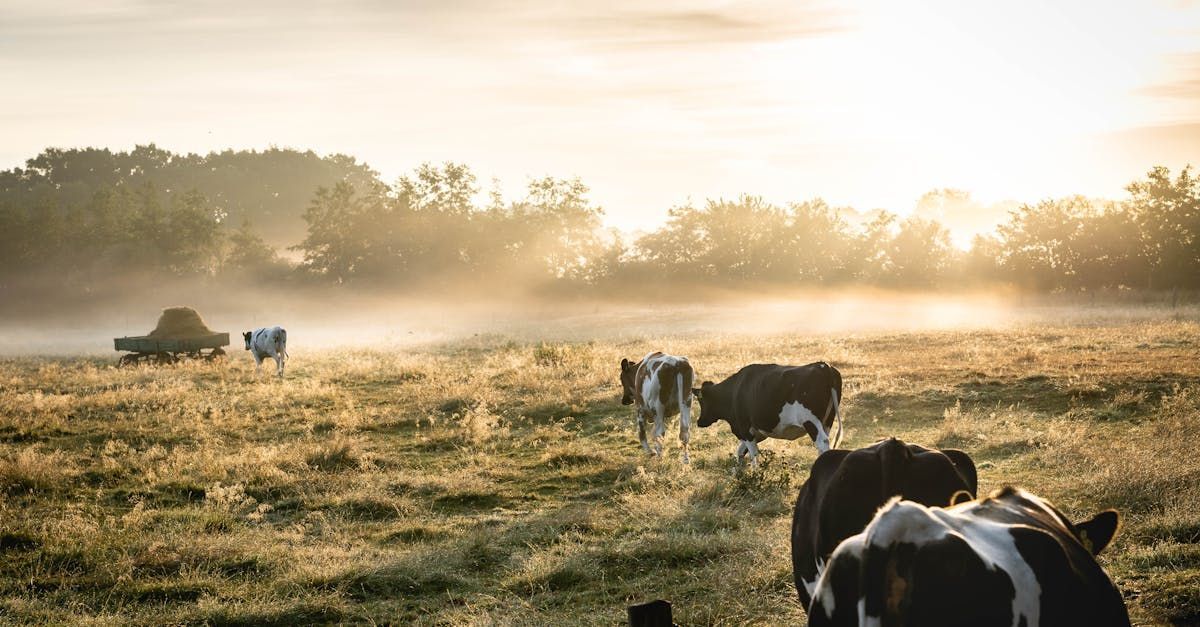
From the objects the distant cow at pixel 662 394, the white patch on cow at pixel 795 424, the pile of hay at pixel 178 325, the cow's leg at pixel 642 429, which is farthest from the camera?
the pile of hay at pixel 178 325

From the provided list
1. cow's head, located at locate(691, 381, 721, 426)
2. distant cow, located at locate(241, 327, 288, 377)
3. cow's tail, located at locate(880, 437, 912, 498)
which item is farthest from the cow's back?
distant cow, located at locate(241, 327, 288, 377)

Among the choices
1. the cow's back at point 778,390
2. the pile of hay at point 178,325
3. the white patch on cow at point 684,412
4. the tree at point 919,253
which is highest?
the tree at point 919,253

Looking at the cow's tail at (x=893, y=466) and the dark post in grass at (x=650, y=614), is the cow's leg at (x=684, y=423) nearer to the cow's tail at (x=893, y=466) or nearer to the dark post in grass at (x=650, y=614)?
the cow's tail at (x=893, y=466)

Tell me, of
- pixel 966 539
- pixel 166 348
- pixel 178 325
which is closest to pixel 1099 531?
pixel 966 539

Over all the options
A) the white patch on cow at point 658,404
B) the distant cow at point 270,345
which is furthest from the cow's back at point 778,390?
the distant cow at point 270,345

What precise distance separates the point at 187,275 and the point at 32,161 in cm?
5842

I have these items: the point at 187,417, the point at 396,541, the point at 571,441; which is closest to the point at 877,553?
the point at 396,541

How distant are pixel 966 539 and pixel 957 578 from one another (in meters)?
0.19

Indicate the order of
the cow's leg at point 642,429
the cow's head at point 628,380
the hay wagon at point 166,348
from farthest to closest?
the hay wagon at point 166,348, the cow's head at point 628,380, the cow's leg at point 642,429

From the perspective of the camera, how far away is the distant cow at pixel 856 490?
5.24m

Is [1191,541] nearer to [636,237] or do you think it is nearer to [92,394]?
[92,394]

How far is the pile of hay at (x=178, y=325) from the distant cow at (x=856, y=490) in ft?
102

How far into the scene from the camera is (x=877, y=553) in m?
3.43

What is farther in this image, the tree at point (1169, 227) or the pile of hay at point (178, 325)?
the tree at point (1169, 227)
